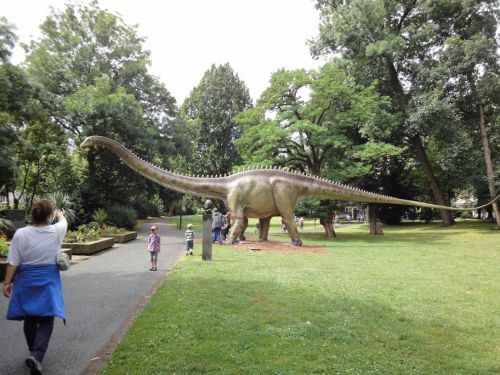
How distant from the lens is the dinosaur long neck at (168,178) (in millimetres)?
13633

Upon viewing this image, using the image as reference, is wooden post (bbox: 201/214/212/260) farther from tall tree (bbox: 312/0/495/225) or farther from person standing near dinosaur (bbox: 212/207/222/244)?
tall tree (bbox: 312/0/495/225)

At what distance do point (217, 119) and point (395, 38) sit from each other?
735 inches

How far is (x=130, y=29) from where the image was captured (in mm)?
26812

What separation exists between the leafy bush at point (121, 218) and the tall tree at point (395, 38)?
637 inches

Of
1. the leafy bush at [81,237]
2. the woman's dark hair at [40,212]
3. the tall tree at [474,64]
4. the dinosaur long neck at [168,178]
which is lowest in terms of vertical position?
the leafy bush at [81,237]

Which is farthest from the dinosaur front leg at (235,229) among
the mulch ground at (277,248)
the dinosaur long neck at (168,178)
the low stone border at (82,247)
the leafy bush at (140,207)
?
the leafy bush at (140,207)

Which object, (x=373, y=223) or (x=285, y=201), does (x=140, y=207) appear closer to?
(x=373, y=223)

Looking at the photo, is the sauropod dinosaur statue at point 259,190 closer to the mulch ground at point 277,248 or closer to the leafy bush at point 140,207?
the mulch ground at point 277,248

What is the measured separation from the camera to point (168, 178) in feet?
47.4

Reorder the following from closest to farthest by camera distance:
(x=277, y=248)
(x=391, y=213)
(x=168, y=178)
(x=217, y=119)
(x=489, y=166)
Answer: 1. (x=277, y=248)
2. (x=168, y=178)
3. (x=489, y=166)
4. (x=391, y=213)
5. (x=217, y=119)

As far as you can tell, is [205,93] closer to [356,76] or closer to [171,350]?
[356,76]

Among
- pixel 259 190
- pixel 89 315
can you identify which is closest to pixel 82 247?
pixel 259 190

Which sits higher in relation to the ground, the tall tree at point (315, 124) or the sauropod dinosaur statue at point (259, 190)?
the tall tree at point (315, 124)

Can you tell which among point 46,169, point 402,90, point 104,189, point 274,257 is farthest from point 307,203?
point 46,169
